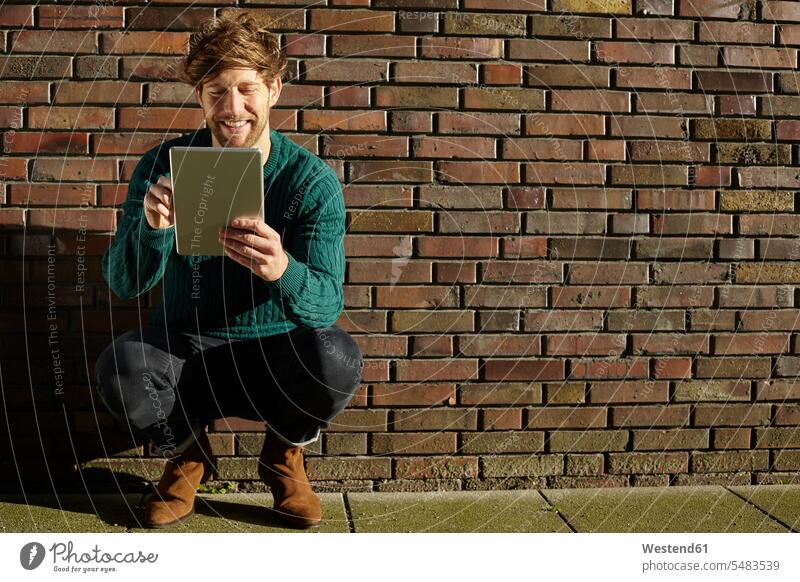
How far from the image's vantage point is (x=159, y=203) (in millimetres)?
2068

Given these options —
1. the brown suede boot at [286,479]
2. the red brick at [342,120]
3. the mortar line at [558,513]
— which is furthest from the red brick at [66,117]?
the mortar line at [558,513]

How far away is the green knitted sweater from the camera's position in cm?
221

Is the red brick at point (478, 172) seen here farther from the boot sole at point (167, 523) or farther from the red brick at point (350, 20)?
the boot sole at point (167, 523)

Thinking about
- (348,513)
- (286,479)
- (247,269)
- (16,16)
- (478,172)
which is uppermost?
(16,16)

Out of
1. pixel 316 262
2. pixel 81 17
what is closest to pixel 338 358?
pixel 316 262

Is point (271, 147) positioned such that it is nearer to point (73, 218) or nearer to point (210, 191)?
point (210, 191)

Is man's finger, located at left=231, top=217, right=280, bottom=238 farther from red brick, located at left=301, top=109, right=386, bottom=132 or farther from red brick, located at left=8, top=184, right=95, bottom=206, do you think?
red brick, located at left=8, top=184, right=95, bottom=206

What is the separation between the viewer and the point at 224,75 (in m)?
2.25

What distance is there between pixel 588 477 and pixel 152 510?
4.42 ft

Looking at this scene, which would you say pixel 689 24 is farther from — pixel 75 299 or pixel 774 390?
pixel 75 299

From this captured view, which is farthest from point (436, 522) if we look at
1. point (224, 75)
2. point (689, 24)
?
point (689, 24)

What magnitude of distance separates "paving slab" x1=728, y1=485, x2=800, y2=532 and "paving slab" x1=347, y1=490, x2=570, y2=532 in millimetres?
643

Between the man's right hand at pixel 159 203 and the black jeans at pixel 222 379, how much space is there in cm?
33

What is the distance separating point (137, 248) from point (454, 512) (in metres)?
1.18
